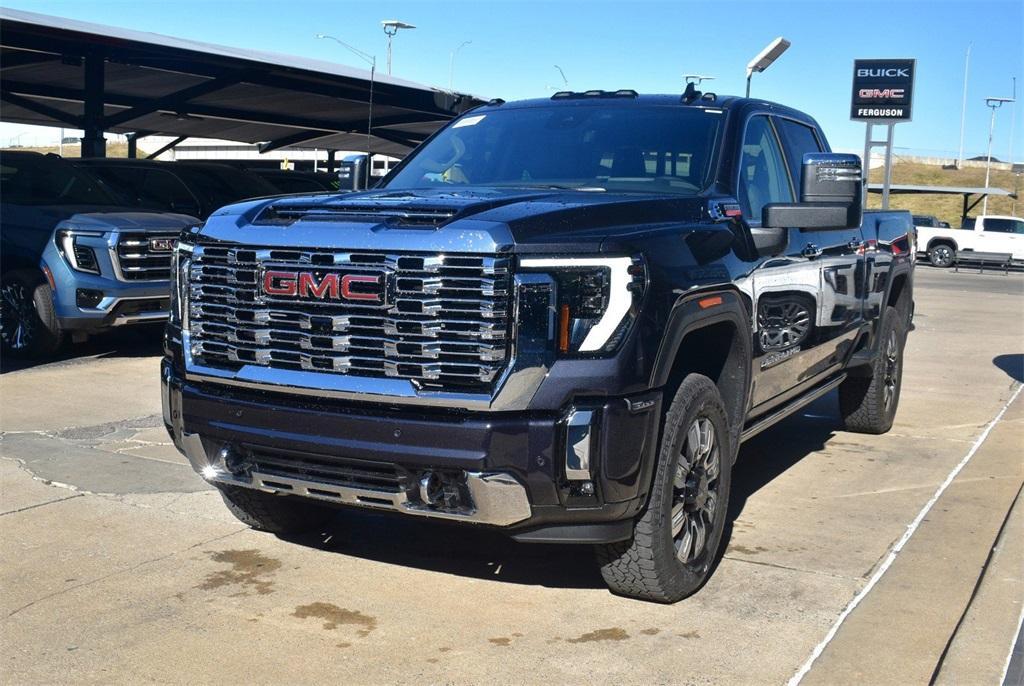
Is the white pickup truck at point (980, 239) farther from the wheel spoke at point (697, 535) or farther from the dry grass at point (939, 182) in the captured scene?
the wheel spoke at point (697, 535)

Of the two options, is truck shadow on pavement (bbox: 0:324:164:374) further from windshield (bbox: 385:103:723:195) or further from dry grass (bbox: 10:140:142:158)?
dry grass (bbox: 10:140:142:158)

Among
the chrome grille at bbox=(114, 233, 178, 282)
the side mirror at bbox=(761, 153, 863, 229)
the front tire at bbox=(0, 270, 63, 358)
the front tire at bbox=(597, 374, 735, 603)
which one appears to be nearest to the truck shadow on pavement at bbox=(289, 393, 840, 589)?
the front tire at bbox=(597, 374, 735, 603)

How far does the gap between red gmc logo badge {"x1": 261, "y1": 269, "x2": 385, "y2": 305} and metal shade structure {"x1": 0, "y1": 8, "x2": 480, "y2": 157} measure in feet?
28.6

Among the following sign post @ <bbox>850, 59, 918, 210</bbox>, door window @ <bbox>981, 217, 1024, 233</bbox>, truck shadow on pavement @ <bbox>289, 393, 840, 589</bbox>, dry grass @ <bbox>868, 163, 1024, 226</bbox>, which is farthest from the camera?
dry grass @ <bbox>868, 163, 1024, 226</bbox>

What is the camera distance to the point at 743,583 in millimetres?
4750

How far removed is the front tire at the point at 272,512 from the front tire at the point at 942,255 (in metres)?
34.4

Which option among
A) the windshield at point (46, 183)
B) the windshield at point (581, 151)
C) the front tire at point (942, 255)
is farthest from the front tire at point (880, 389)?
the front tire at point (942, 255)

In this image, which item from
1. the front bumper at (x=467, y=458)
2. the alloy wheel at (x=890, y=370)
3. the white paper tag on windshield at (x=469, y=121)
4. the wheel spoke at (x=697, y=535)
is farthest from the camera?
the alloy wheel at (x=890, y=370)

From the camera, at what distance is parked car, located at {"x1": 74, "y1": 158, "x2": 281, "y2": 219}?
1352cm

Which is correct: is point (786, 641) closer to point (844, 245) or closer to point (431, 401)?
point (431, 401)

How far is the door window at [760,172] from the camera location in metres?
5.39

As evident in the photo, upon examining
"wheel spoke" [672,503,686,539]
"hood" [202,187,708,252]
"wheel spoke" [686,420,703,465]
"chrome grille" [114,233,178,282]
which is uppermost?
"hood" [202,187,708,252]

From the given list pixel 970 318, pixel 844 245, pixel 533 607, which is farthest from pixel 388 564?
pixel 970 318

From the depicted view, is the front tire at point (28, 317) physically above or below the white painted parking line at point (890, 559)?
above
